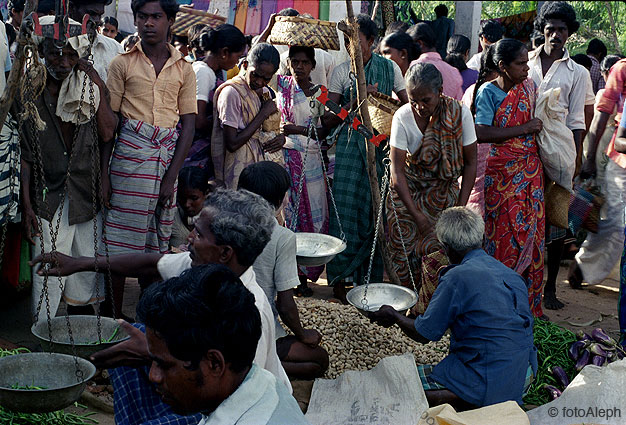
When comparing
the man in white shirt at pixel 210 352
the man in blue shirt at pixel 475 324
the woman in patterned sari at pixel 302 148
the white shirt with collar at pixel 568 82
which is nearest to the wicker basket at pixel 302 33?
the woman in patterned sari at pixel 302 148

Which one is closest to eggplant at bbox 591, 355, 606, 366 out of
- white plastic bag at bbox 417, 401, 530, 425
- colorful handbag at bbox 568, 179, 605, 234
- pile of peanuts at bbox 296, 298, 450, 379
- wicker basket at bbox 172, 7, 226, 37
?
pile of peanuts at bbox 296, 298, 450, 379

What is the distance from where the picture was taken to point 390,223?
16.3ft

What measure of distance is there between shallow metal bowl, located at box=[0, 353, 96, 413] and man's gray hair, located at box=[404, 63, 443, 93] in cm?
271

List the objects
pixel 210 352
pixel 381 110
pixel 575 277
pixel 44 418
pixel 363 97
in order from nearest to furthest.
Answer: pixel 210 352
pixel 44 418
pixel 363 97
pixel 381 110
pixel 575 277

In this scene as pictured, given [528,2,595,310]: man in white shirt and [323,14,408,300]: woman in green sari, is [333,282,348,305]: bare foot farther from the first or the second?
[528,2,595,310]: man in white shirt

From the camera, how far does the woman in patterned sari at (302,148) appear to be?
5340 mm

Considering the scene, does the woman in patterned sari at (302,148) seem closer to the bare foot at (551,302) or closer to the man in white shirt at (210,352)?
the bare foot at (551,302)

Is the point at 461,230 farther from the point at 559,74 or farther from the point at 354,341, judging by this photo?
the point at 559,74

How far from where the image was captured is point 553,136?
5031 millimetres

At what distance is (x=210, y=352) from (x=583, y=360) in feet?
10.2

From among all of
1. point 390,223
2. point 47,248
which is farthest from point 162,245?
point 390,223

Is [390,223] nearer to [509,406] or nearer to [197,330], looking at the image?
[509,406]

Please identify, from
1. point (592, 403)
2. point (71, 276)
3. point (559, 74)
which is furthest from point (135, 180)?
point (559, 74)

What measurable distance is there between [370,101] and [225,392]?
12.0 feet
